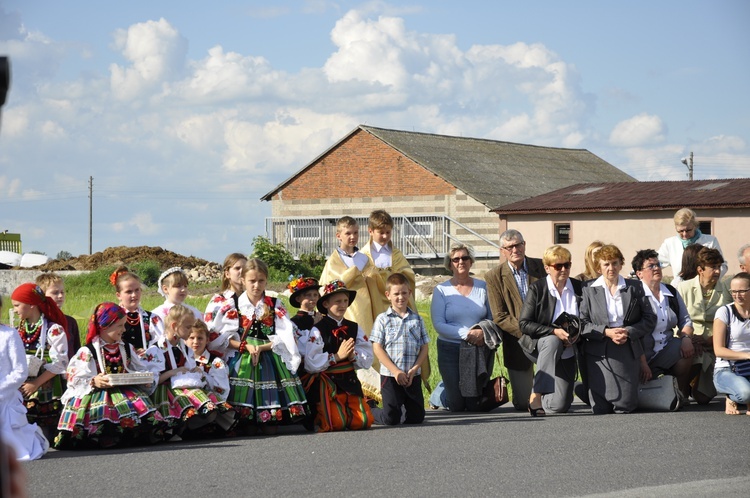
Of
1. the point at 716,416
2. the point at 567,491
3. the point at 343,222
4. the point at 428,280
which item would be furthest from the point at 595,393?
the point at 428,280

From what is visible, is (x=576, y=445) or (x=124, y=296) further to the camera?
(x=124, y=296)

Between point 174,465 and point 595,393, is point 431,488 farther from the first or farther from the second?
point 595,393

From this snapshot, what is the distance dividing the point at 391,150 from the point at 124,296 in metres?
40.7

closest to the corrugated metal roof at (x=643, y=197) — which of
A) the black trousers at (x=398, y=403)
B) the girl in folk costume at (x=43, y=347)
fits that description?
the black trousers at (x=398, y=403)

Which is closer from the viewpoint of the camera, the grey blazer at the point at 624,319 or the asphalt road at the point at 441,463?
the asphalt road at the point at 441,463

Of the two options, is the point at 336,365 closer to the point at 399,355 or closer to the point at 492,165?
the point at 399,355

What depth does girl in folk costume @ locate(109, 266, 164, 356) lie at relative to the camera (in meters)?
9.45

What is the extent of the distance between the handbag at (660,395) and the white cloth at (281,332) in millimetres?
3766

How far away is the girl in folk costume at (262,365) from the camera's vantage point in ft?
32.1

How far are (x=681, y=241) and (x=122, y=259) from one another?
4034 cm

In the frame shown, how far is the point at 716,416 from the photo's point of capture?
10.4m

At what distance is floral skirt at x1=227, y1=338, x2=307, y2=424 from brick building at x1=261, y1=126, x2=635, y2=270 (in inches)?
1427

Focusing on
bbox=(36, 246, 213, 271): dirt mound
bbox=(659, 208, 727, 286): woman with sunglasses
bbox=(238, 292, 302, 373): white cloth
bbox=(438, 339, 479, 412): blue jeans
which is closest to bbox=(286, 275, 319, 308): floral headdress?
bbox=(238, 292, 302, 373): white cloth

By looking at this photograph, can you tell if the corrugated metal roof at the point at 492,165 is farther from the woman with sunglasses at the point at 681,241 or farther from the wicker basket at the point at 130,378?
the wicker basket at the point at 130,378
